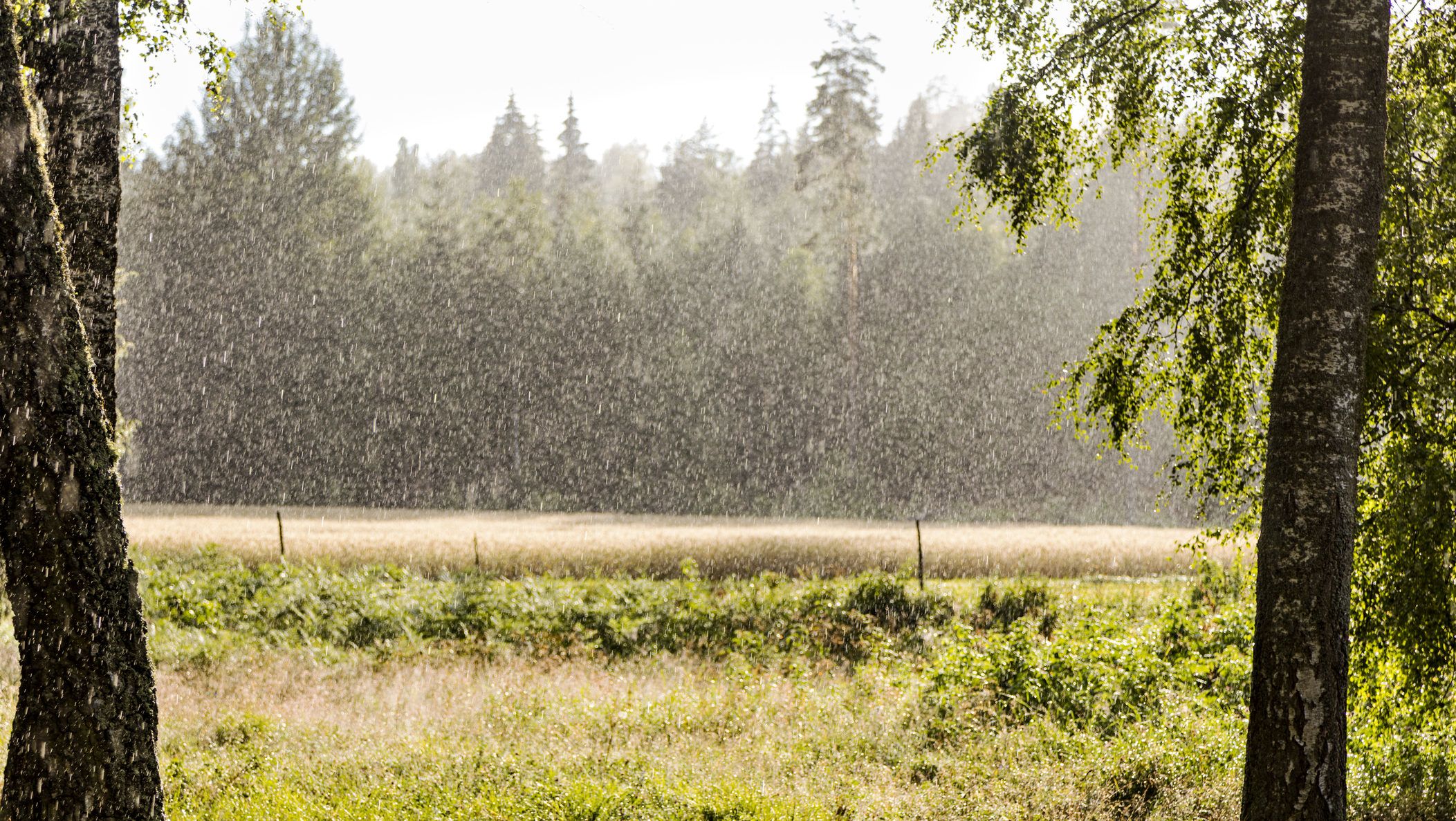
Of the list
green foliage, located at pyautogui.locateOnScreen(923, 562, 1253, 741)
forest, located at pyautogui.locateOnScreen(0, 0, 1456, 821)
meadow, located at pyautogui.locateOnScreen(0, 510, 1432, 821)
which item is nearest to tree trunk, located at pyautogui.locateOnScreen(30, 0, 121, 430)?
forest, located at pyautogui.locateOnScreen(0, 0, 1456, 821)

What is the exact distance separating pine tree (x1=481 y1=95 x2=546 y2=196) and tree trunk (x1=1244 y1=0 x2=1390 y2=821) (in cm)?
6163

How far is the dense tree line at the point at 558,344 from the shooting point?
1661 inches

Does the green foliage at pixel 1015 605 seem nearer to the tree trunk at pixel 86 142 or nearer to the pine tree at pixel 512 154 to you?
the tree trunk at pixel 86 142

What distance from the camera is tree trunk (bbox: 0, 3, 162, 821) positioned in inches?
195

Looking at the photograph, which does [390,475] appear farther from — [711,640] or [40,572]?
[40,572]

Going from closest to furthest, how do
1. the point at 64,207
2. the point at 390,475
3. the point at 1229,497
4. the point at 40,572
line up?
1. the point at 40,572
2. the point at 64,207
3. the point at 1229,497
4. the point at 390,475

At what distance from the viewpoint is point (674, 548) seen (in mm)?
22203

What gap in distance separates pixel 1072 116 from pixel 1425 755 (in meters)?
5.57

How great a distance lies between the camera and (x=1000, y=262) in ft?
164

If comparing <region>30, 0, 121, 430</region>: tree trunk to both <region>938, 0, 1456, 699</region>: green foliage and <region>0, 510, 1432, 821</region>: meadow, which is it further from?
<region>938, 0, 1456, 699</region>: green foliage

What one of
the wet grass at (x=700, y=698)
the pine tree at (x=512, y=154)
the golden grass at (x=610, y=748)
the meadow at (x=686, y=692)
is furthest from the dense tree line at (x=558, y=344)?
the golden grass at (x=610, y=748)

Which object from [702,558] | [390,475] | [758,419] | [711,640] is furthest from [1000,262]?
[711,640]

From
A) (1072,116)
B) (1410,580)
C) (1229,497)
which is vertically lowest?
(1410,580)

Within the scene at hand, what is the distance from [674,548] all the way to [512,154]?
160 feet
